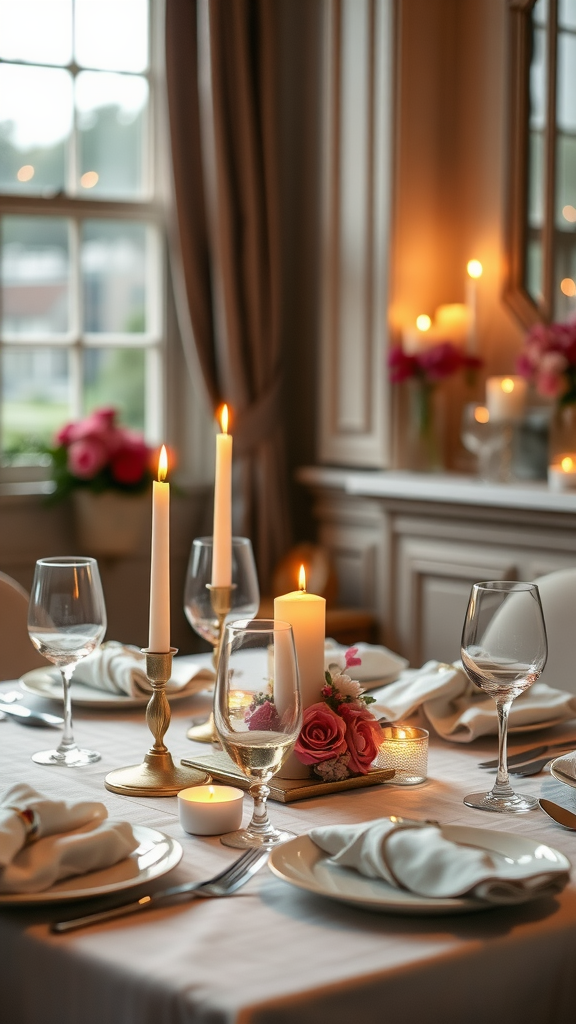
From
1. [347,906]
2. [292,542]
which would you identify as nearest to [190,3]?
[292,542]

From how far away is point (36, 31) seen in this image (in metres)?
3.24

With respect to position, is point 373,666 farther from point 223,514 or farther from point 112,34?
point 112,34

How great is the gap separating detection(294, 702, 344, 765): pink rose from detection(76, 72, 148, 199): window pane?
2.44m

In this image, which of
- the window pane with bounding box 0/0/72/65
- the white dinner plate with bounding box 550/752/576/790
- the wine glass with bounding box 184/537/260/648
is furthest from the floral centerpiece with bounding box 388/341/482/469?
the white dinner plate with bounding box 550/752/576/790

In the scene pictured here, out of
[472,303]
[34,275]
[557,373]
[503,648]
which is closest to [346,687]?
[503,648]

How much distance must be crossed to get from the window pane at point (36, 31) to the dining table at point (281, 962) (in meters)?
2.69

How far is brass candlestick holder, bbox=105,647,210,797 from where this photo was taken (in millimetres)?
1237

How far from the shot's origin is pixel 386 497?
3.19 meters

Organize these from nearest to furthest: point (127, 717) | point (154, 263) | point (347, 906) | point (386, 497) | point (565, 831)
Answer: point (347, 906), point (565, 831), point (127, 717), point (386, 497), point (154, 263)

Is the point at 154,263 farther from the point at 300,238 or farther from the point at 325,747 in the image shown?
the point at 325,747

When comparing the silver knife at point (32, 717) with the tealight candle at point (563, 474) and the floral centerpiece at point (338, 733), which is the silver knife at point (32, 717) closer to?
the floral centerpiece at point (338, 733)

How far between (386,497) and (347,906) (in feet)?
7.48

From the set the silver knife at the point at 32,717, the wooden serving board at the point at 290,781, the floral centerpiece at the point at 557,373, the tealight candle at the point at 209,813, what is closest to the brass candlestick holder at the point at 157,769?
the wooden serving board at the point at 290,781

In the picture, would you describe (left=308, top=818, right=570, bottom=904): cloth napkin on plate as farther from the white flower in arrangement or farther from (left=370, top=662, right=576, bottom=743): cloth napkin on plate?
(left=370, top=662, right=576, bottom=743): cloth napkin on plate
